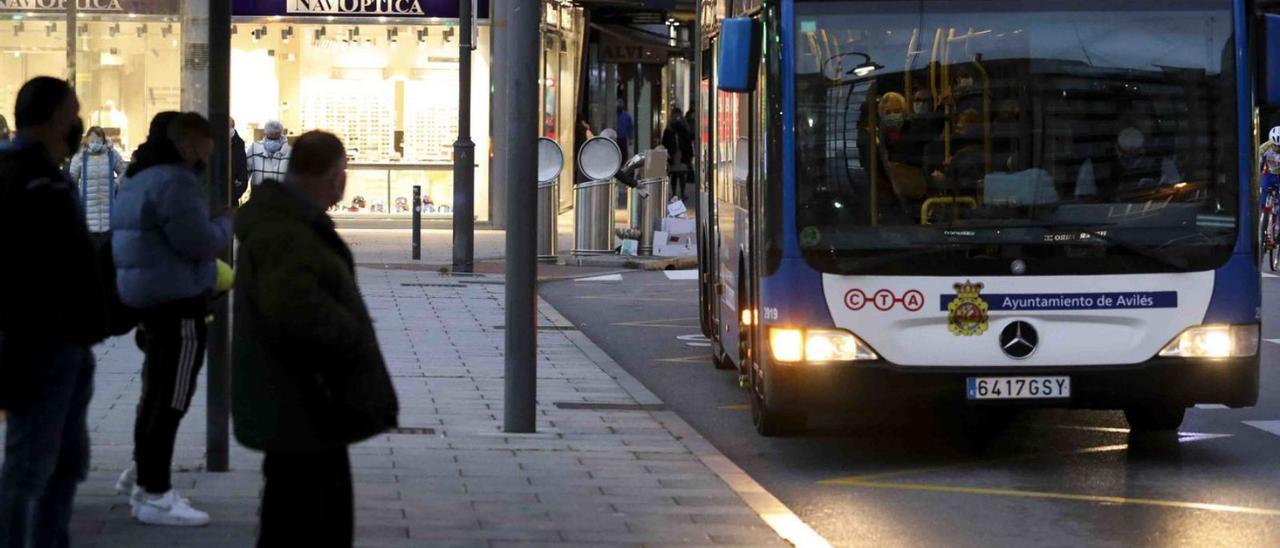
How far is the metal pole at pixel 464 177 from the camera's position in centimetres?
2286

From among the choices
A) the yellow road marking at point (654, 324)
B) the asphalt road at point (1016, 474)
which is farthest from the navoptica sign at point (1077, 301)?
the yellow road marking at point (654, 324)

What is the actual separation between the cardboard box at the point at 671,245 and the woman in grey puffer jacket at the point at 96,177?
9.05 meters

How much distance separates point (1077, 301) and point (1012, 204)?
0.53 m

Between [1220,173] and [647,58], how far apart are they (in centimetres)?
3775

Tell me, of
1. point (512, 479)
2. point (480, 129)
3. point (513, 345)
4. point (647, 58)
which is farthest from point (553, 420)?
point (647, 58)

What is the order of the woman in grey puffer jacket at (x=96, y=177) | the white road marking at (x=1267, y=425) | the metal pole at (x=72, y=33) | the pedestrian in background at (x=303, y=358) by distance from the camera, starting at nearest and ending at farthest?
the pedestrian in background at (x=303, y=358)
the white road marking at (x=1267, y=425)
the woman in grey puffer jacket at (x=96, y=177)
the metal pole at (x=72, y=33)

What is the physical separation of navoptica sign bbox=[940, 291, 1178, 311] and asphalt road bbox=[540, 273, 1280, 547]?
566mm

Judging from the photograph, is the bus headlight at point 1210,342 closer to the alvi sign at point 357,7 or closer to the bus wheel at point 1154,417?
the bus wheel at point 1154,417

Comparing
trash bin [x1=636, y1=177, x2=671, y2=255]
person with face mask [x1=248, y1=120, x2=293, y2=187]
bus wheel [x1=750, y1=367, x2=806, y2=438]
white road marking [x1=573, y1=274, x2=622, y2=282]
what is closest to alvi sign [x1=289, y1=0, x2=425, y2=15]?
trash bin [x1=636, y1=177, x2=671, y2=255]

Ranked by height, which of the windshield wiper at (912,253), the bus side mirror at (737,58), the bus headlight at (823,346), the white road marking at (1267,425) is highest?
the bus side mirror at (737,58)

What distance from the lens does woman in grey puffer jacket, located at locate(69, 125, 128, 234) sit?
716 inches

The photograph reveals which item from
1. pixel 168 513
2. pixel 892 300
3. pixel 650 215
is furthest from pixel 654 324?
pixel 168 513

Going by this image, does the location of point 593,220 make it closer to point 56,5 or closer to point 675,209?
point 675,209

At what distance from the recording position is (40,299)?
5641 mm
